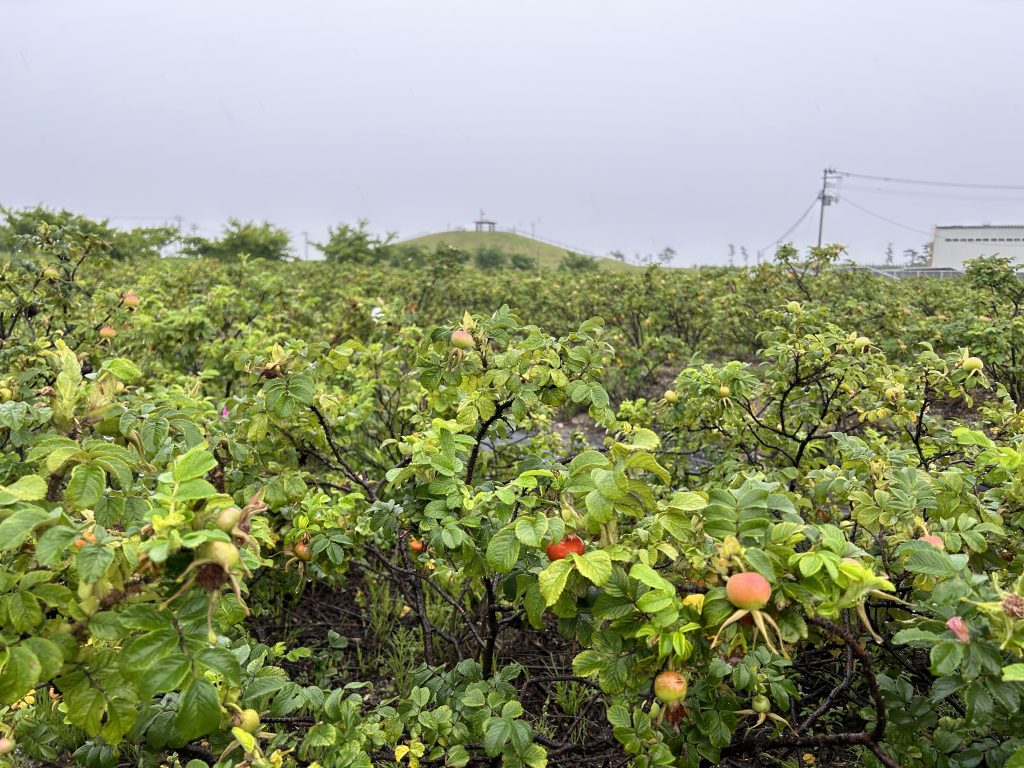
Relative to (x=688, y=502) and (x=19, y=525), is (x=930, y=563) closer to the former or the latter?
(x=688, y=502)

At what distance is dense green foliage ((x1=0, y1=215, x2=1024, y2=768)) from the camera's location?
92 centimetres

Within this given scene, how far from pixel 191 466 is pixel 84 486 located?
0.26 metres

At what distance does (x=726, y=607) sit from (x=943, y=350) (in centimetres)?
459

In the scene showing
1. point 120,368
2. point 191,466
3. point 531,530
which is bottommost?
point 531,530

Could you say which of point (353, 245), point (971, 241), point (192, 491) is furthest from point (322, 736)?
point (971, 241)

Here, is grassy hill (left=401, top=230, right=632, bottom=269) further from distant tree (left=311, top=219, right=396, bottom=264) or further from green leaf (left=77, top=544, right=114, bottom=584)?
green leaf (left=77, top=544, right=114, bottom=584)

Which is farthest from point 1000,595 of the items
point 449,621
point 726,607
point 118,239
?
point 118,239

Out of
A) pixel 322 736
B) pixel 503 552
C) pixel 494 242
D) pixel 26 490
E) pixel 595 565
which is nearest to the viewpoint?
pixel 26 490

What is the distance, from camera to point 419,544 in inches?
92.6

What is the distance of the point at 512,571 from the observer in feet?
4.60

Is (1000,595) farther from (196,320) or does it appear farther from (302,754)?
(196,320)

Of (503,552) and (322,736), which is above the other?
(503,552)

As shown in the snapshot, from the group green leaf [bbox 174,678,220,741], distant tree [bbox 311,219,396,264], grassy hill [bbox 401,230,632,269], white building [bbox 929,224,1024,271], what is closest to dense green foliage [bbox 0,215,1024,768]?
green leaf [bbox 174,678,220,741]

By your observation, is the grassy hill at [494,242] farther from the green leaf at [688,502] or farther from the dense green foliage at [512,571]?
the green leaf at [688,502]
